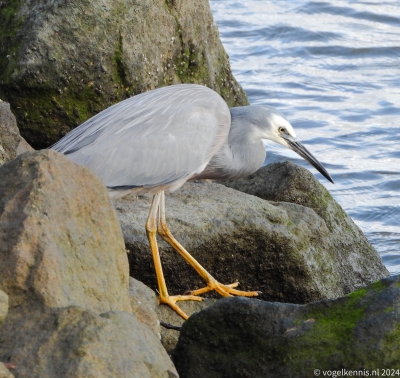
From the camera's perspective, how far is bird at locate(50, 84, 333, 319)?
546 cm

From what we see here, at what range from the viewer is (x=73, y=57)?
643 centimetres

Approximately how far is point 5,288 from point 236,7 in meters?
12.2

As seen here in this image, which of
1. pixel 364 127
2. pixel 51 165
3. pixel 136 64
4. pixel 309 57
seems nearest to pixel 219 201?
pixel 136 64

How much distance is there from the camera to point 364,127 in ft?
34.4

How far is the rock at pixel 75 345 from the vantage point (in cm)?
288

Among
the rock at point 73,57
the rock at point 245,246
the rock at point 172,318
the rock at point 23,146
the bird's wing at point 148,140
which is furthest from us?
the rock at point 73,57

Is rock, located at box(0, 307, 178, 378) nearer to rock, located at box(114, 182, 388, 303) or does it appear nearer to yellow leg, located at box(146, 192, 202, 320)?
yellow leg, located at box(146, 192, 202, 320)

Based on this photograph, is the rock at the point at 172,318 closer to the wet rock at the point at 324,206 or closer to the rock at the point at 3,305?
the wet rock at the point at 324,206

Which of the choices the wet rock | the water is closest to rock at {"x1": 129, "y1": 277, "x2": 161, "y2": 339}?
the wet rock

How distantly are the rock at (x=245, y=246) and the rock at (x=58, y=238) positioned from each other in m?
1.73

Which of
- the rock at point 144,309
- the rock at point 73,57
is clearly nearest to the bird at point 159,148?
the rock at point 73,57

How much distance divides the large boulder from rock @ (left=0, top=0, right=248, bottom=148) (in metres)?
2.99

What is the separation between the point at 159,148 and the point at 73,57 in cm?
128

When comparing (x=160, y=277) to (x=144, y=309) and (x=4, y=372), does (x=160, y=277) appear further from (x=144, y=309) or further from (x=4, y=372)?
(x=4, y=372)
